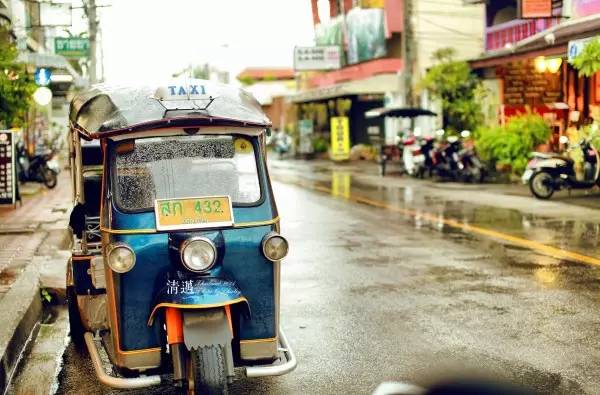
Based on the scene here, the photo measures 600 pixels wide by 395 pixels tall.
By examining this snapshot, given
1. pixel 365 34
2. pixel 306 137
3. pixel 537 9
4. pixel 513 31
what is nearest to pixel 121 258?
pixel 537 9

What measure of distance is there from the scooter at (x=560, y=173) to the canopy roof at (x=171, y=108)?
13.4 metres

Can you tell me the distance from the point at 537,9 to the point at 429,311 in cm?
1541

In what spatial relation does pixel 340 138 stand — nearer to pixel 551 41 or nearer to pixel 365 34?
pixel 365 34

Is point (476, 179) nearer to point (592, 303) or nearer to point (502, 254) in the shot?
point (502, 254)

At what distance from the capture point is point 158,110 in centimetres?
567

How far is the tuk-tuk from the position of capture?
549cm

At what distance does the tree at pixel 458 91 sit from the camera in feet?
90.8

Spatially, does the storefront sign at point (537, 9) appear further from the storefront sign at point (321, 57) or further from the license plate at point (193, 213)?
the storefront sign at point (321, 57)

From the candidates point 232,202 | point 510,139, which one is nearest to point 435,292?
point 232,202

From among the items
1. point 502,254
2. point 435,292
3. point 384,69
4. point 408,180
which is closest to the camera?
point 435,292

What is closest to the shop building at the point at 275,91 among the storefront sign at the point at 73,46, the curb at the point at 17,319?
the storefront sign at the point at 73,46

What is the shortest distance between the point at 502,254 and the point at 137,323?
7.04 metres

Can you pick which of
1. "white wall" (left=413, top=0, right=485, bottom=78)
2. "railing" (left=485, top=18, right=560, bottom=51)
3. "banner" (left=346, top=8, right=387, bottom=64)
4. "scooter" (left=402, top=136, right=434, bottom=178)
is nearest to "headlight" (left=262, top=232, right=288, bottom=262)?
"railing" (left=485, top=18, right=560, bottom=51)

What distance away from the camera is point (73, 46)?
30.8m
